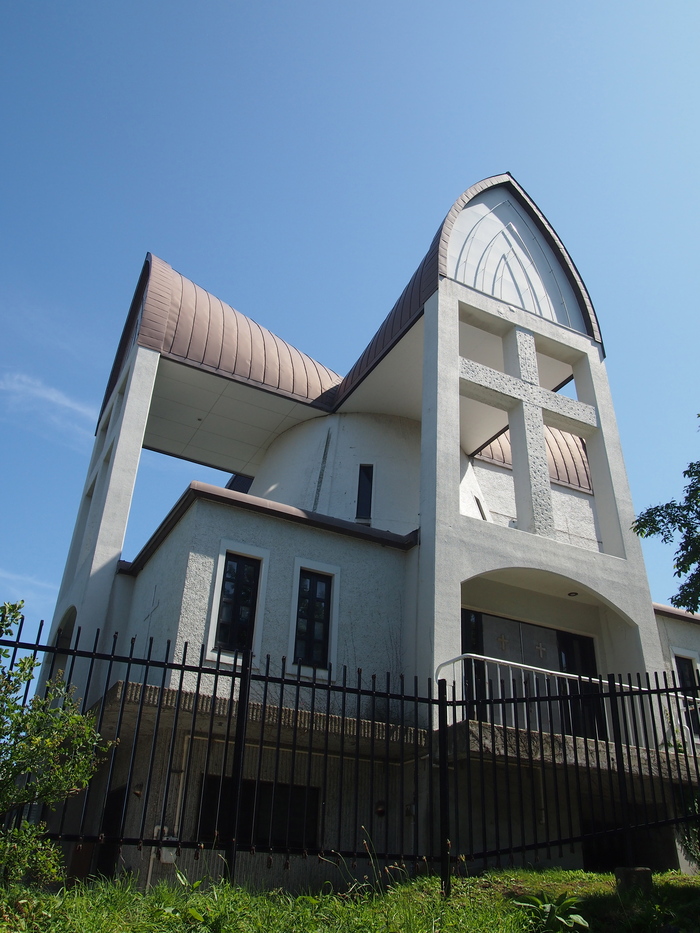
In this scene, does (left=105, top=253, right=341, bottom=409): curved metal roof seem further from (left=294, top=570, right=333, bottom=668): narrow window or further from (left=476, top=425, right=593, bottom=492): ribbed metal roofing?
(left=294, top=570, right=333, bottom=668): narrow window

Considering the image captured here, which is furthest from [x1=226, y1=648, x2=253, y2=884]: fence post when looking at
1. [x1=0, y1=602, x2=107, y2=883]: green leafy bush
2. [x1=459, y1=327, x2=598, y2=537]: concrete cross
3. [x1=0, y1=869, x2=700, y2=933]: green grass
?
[x1=459, y1=327, x2=598, y2=537]: concrete cross

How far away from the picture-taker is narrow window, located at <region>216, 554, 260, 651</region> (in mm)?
11234

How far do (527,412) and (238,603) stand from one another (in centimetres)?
668

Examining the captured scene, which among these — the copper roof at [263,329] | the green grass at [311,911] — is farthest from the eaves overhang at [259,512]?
the green grass at [311,911]

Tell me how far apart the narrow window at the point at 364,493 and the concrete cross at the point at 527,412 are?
3.46 metres

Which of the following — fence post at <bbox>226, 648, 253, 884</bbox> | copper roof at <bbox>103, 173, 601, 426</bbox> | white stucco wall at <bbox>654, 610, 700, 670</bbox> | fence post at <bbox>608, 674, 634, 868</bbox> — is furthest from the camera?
copper roof at <bbox>103, 173, 601, 426</bbox>

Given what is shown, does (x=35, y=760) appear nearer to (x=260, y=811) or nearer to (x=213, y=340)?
(x=260, y=811)

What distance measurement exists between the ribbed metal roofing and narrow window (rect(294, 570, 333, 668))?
7889 mm

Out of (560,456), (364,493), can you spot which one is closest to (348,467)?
(364,493)

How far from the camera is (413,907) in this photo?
594cm

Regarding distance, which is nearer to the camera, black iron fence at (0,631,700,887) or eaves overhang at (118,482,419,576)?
black iron fence at (0,631,700,887)

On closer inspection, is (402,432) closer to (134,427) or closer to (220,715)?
(134,427)

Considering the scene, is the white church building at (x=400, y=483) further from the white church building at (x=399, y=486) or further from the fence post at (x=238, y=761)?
the fence post at (x=238, y=761)

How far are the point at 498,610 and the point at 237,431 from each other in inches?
319
